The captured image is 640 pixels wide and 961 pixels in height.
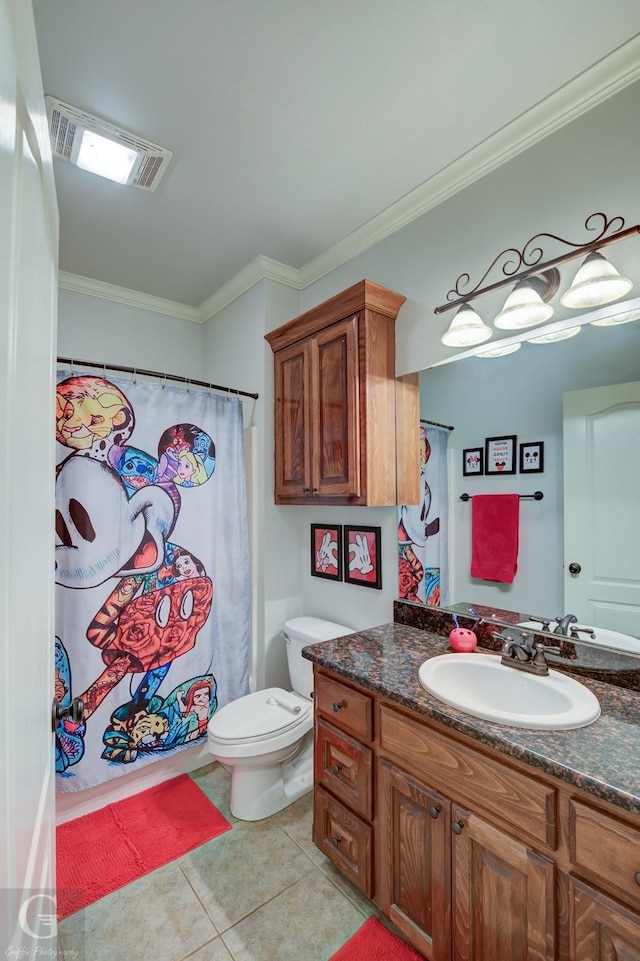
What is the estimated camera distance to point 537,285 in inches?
56.2

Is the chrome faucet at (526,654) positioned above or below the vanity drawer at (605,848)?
above

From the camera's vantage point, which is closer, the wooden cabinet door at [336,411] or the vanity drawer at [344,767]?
the vanity drawer at [344,767]

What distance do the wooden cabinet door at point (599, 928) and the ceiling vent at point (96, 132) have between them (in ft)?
8.11

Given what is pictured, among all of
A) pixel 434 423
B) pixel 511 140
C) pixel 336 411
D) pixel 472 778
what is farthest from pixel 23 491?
pixel 511 140

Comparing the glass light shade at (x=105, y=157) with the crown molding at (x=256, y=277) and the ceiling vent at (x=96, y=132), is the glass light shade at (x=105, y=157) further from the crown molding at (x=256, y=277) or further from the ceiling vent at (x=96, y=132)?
the crown molding at (x=256, y=277)

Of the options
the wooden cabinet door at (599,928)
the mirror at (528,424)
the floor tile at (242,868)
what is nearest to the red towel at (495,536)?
the mirror at (528,424)

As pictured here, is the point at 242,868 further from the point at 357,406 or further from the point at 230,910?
the point at 357,406

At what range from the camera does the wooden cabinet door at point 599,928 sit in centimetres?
83

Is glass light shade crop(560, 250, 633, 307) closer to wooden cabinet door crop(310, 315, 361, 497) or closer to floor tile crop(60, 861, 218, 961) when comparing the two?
wooden cabinet door crop(310, 315, 361, 497)

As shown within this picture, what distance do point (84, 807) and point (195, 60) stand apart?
2.87 metres

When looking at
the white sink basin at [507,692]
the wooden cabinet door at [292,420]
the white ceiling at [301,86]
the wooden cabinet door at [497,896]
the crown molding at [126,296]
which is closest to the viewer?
the wooden cabinet door at [497,896]

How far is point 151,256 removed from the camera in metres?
2.28

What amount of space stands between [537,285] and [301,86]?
987mm

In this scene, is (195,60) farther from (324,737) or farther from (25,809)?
(324,737)
